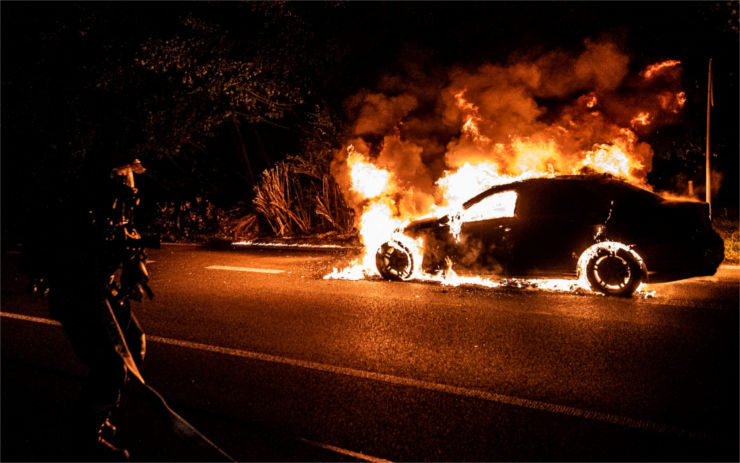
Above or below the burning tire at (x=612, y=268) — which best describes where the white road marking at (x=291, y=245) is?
above

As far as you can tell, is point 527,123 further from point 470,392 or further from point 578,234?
point 470,392

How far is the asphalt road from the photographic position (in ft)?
12.4

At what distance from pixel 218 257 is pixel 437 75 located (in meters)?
6.57

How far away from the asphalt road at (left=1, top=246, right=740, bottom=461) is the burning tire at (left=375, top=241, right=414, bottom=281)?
62 centimetres

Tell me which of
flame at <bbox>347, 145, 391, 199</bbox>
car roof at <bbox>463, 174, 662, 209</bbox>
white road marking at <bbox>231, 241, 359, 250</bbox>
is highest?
flame at <bbox>347, 145, 391, 199</bbox>

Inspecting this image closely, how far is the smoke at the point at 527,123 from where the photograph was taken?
10.5 meters

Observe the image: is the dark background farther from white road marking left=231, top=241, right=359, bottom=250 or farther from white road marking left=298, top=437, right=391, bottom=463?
white road marking left=298, top=437, right=391, bottom=463

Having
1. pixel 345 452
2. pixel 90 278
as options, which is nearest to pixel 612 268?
pixel 345 452

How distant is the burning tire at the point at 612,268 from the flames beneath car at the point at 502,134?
251 centimetres

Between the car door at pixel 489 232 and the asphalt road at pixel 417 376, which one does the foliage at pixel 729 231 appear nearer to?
the asphalt road at pixel 417 376

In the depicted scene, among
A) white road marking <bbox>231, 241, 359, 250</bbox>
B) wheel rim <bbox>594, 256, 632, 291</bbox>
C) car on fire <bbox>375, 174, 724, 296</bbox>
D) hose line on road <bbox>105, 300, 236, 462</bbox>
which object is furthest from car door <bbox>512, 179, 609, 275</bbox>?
white road marking <bbox>231, 241, 359, 250</bbox>

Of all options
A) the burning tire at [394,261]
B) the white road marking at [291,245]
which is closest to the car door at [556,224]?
the burning tire at [394,261]

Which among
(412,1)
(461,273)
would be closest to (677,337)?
(461,273)

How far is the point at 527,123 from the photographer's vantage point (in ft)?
36.4
